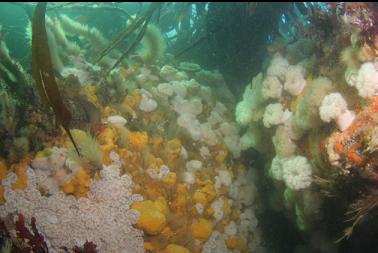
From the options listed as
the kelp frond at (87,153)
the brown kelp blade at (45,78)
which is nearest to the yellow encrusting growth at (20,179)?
the kelp frond at (87,153)

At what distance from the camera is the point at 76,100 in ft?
12.3

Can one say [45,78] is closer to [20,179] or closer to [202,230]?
[20,179]

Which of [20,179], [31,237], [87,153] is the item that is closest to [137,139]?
[87,153]

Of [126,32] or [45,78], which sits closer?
[45,78]

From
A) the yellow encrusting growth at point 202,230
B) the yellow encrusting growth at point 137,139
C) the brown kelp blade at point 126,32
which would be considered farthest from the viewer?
the brown kelp blade at point 126,32

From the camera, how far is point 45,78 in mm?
2369

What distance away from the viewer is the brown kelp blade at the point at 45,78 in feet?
7.57

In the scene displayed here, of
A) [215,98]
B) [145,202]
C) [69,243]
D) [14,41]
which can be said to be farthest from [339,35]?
[14,41]

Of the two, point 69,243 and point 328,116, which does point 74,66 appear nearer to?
point 69,243

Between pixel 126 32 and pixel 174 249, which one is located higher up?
pixel 126 32

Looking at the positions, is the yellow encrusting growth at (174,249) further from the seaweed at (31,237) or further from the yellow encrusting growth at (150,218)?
the seaweed at (31,237)

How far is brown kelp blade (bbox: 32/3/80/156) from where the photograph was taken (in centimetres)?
231

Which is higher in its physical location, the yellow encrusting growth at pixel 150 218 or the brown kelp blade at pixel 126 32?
the brown kelp blade at pixel 126 32

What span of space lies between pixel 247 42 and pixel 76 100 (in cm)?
277
